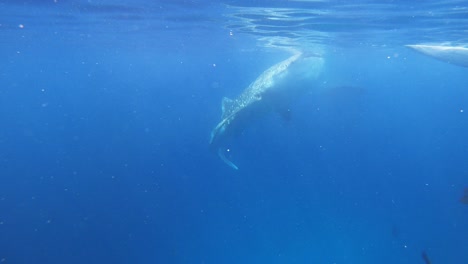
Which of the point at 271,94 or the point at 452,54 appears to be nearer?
the point at 452,54

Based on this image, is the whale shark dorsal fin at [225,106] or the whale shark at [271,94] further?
the whale shark dorsal fin at [225,106]

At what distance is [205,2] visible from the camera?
1449 centimetres

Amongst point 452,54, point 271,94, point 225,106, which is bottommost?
Answer: point 225,106

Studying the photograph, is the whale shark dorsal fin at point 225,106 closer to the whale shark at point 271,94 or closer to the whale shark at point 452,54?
the whale shark at point 271,94

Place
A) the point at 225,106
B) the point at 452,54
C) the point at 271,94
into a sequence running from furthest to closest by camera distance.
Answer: the point at 225,106 < the point at 271,94 < the point at 452,54

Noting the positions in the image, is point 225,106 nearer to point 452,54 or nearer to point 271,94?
point 271,94

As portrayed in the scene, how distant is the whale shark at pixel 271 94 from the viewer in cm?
1326

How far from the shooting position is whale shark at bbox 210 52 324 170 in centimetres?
1326

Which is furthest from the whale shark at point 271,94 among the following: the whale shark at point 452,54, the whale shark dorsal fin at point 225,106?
the whale shark at point 452,54

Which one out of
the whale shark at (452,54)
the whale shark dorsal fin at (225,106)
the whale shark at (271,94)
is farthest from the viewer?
the whale shark dorsal fin at (225,106)

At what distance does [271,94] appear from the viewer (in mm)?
Answer: 13398

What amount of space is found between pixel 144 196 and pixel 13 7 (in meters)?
16.5

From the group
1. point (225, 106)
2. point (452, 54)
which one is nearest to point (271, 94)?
point (225, 106)

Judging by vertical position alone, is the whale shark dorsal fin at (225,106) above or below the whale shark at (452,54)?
below
